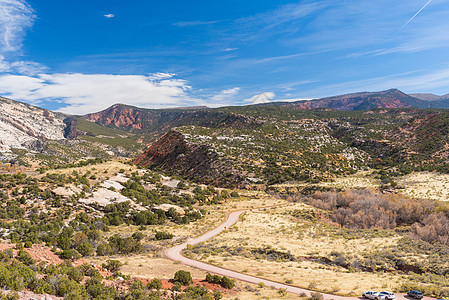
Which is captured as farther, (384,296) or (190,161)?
(190,161)

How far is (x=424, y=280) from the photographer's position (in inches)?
777

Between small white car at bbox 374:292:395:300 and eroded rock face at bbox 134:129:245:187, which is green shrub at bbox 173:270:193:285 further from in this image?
eroded rock face at bbox 134:129:245:187

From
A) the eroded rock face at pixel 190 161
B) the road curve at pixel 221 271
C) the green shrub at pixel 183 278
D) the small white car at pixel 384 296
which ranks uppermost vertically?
the eroded rock face at pixel 190 161

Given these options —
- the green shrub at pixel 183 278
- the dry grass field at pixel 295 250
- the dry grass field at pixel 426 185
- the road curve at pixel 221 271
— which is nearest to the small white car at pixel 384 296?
the road curve at pixel 221 271

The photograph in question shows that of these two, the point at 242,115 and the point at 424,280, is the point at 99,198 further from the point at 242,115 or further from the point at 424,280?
the point at 242,115

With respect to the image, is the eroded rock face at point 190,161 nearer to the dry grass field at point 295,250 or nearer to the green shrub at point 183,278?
the dry grass field at point 295,250

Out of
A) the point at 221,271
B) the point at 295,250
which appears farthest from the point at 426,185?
the point at 221,271

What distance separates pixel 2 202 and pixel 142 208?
707 inches

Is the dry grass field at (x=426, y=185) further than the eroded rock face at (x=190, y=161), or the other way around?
the eroded rock face at (x=190, y=161)

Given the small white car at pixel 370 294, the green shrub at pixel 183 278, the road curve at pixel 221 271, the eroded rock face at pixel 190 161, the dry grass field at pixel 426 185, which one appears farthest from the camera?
the eroded rock face at pixel 190 161

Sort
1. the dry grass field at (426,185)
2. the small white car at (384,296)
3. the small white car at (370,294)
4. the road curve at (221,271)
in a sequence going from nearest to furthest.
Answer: the small white car at (384,296)
the small white car at (370,294)
the road curve at (221,271)
the dry grass field at (426,185)

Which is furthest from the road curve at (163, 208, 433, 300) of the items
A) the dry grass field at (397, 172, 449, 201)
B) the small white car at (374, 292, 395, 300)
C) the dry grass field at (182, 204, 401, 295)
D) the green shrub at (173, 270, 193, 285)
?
the dry grass field at (397, 172, 449, 201)

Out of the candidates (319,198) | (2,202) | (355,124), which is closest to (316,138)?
(355,124)

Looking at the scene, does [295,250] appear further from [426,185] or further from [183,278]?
[426,185]
